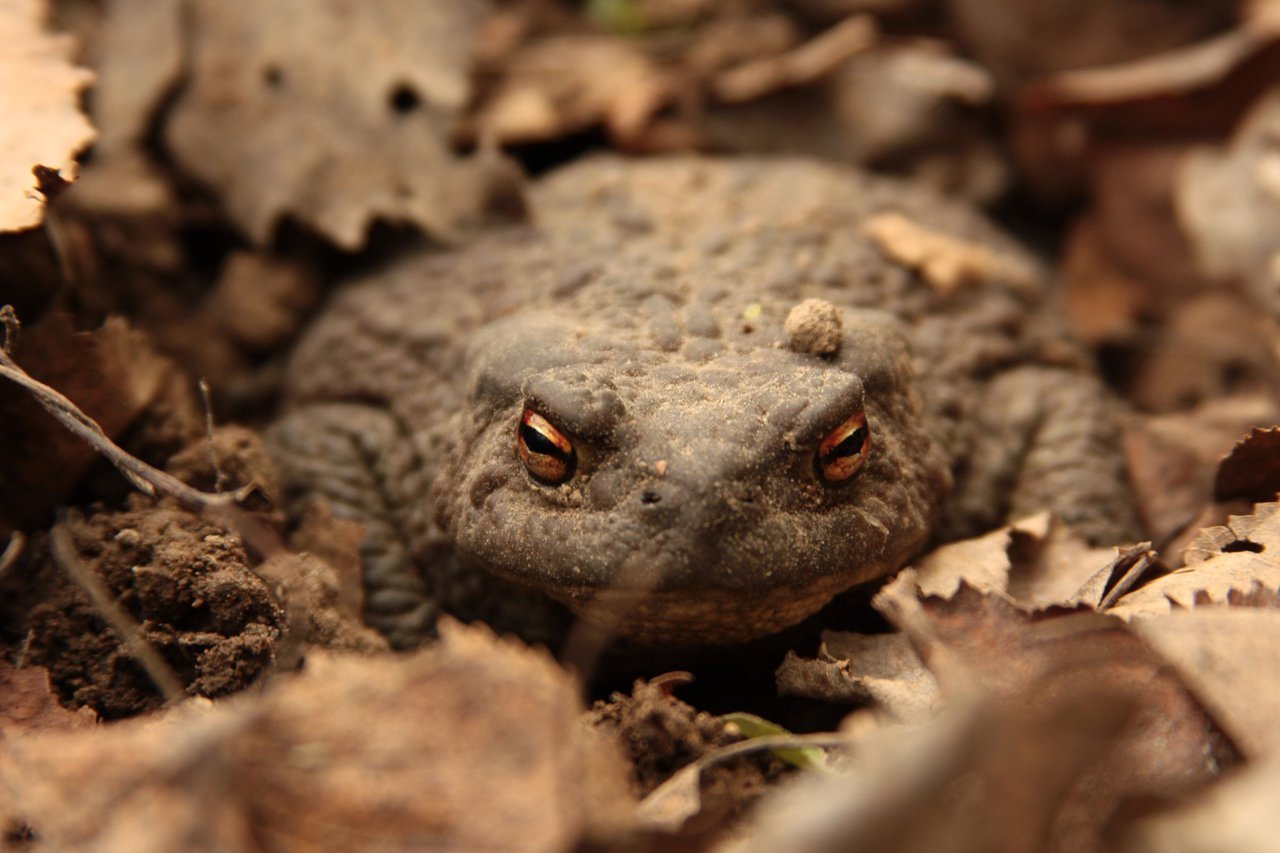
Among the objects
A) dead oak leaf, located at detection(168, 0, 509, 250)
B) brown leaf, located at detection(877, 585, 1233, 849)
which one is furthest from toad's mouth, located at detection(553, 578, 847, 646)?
dead oak leaf, located at detection(168, 0, 509, 250)

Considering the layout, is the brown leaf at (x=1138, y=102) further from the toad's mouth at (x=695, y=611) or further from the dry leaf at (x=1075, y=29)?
the toad's mouth at (x=695, y=611)

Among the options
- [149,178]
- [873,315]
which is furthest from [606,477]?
[149,178]

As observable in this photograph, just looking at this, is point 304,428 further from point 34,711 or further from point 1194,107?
point 1194,107

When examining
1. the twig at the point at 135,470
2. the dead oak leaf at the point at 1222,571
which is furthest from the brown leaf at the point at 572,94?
the dead oak leaf at the point at 1222,571

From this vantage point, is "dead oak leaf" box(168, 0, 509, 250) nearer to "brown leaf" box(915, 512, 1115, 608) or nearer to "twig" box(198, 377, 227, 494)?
"twig" box(198, 377, 227, 494)

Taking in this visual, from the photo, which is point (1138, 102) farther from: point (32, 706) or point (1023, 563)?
point (32, 706)
